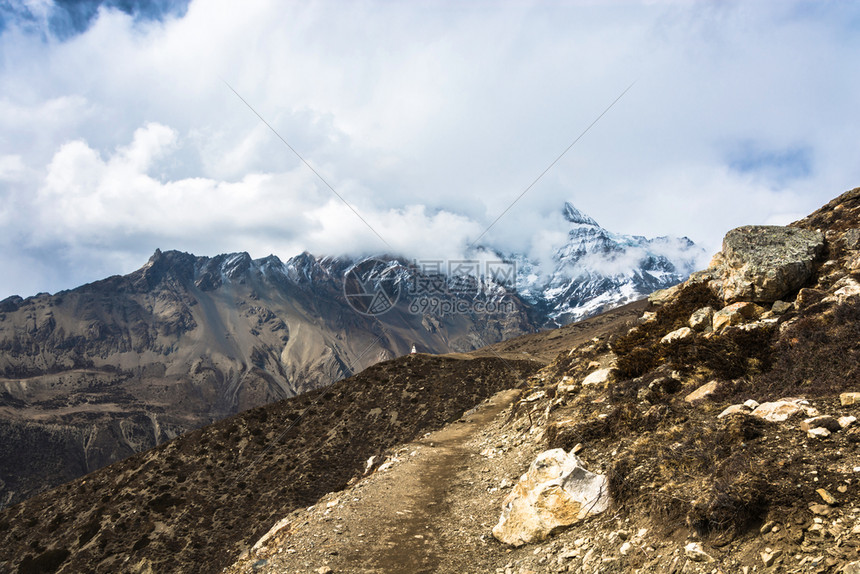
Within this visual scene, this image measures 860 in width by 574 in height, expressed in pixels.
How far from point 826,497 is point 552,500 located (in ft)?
17.9

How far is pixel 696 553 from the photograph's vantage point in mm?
7883

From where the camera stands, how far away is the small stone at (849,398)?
9.78 metres

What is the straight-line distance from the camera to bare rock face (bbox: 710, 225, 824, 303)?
17562 millimetres

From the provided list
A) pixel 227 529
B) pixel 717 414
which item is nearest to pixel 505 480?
pixel 717 414

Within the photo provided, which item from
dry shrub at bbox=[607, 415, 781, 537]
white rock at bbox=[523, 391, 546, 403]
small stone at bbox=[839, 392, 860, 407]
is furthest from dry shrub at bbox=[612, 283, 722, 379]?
small stone at bbox=[839, 392, 860, 407]

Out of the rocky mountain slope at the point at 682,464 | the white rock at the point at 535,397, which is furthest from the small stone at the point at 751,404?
the white rock at the point at 535,397

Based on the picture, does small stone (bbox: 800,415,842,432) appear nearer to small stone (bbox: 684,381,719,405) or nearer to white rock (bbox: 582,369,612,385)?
small stone (bbox: 684,381,719,405)

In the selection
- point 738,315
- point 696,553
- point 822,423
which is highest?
point 738,315

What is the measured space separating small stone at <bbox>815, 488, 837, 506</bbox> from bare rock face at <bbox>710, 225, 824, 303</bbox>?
12270mm

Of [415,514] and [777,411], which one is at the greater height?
[415,514]

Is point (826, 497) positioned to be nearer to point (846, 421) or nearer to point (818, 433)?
point (818, 433)

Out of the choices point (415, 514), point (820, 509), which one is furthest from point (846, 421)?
point (415, 514)

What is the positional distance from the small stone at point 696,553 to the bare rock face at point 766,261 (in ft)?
43.4

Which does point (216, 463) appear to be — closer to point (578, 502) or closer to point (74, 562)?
point (74, 562)
